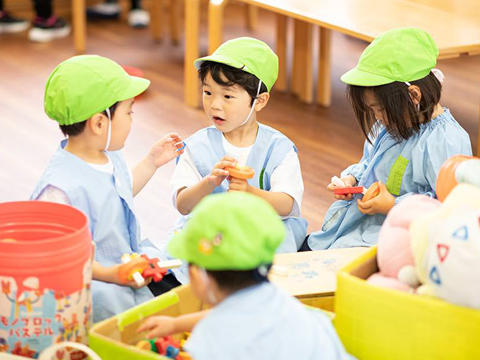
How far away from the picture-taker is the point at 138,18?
17.5 ft

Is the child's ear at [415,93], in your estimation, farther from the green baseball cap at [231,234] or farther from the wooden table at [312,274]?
the green baseball cap at [231,234]

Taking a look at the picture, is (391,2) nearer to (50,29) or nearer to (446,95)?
(446,95)

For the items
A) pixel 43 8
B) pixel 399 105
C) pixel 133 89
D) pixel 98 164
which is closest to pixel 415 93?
pixel 399 105

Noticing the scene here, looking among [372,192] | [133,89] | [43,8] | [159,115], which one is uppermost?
[133,89]

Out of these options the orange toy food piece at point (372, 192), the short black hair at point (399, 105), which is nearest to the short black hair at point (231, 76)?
the short black hair at point (399, 105)

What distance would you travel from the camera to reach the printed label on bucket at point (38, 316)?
1.61m

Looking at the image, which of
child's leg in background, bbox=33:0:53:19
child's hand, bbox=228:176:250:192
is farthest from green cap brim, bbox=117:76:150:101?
child's leg in background, bbox=33:0:53:19

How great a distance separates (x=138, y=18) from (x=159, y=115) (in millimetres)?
1662

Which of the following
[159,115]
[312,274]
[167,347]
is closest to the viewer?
[167,347]

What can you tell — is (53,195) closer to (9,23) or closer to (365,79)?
(365,79)

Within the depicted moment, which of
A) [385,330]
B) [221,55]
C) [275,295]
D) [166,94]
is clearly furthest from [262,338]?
[166,94]

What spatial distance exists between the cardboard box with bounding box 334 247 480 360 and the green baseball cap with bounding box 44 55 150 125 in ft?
2.34

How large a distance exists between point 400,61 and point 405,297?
83 cm

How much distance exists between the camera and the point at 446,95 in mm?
4156
